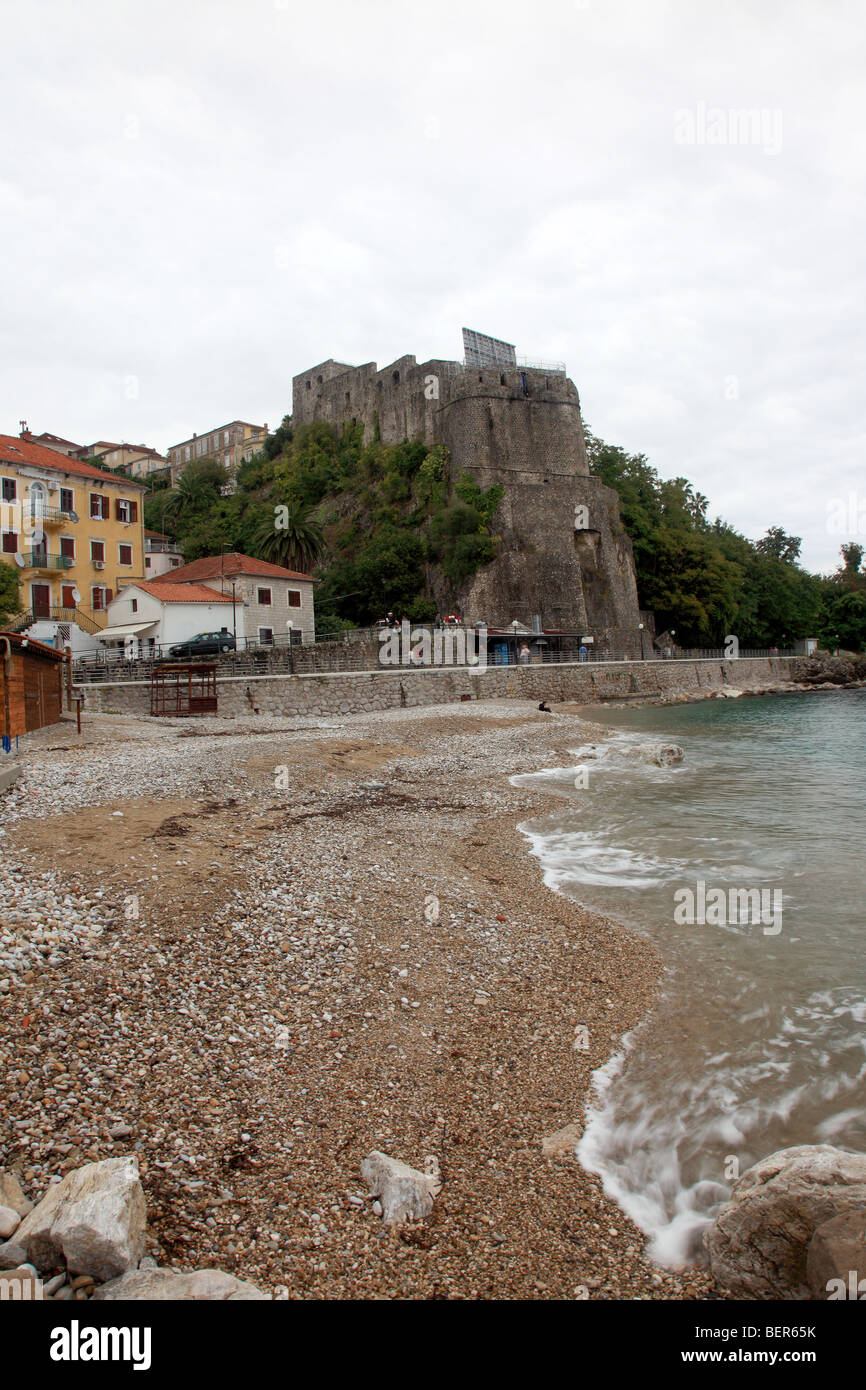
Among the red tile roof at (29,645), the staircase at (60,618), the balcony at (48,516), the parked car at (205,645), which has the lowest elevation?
the red tile roof at (29,645)

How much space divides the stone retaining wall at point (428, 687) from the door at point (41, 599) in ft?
40.3

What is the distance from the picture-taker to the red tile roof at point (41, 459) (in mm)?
41469

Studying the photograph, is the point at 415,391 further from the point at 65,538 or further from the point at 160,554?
the point at 65,538

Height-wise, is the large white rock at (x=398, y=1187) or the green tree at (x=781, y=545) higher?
the green tree at (x=781, y=545)

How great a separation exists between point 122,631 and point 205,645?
5.53 meters

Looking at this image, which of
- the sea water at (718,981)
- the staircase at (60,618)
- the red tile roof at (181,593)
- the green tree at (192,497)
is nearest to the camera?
the sea water at (718,981)

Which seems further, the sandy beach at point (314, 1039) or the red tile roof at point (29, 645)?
the red tile roof at point (29, 645)

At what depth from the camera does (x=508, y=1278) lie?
395 centimetres

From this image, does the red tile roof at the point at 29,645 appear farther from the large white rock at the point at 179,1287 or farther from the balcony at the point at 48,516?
the balcony at the point at 48,516

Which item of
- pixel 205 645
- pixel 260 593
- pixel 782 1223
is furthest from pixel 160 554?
pixel 782 1223

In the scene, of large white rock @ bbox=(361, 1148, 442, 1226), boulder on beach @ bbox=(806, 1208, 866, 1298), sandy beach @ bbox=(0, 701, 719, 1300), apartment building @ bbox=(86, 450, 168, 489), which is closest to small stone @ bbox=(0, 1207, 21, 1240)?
sandy beach @ bbox=(0, 701, 719, 1300)

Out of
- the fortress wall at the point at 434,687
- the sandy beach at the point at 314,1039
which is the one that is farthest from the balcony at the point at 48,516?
the sandy beach at the point at 314,1039
